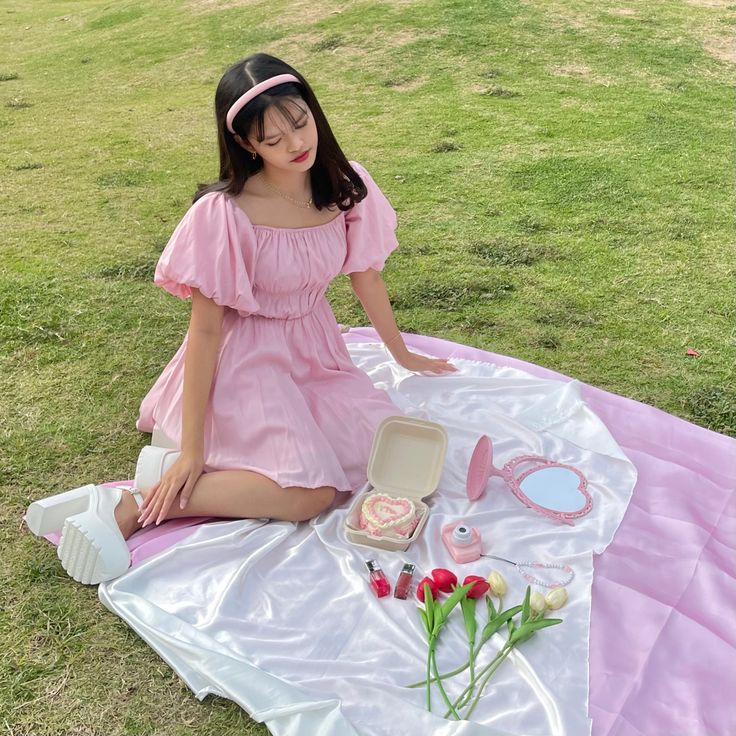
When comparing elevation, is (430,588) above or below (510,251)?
above

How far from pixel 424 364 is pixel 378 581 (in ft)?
3.81

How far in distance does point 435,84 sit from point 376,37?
1.54m

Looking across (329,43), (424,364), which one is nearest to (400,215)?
(424,364)

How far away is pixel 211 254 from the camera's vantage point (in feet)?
7.72

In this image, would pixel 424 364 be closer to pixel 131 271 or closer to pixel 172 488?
pixel 172 488

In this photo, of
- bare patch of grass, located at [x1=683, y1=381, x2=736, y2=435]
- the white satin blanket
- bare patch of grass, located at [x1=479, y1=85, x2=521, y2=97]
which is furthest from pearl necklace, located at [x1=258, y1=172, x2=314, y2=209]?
bare patch of grass, located at [x1=479, y1=85, x2=521, y2=97]

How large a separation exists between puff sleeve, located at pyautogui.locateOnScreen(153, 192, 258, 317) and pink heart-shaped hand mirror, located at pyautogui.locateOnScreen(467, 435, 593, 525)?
91 centimetres

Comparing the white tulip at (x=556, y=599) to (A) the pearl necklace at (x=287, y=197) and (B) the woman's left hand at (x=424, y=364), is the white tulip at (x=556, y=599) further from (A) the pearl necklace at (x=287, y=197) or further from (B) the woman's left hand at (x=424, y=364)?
(A) the pearl necklace at (x=287, y=197)

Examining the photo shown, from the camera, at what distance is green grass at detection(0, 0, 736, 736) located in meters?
2.30

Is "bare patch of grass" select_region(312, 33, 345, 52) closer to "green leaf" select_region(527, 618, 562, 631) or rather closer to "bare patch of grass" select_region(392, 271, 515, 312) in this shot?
"bare patch of grass" select_region(392, 271, 515, 312)

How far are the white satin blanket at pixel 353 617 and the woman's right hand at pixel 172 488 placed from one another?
114 millimetres

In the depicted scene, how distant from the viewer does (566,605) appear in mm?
2131

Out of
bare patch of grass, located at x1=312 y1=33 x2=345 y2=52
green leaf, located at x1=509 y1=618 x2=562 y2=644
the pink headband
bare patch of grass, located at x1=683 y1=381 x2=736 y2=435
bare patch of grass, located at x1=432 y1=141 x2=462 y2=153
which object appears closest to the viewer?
green leaf, located at x1=509 y1=618 x2=562 y2=644

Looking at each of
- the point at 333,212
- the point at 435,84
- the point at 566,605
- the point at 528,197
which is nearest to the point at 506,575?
the point at 566,605
